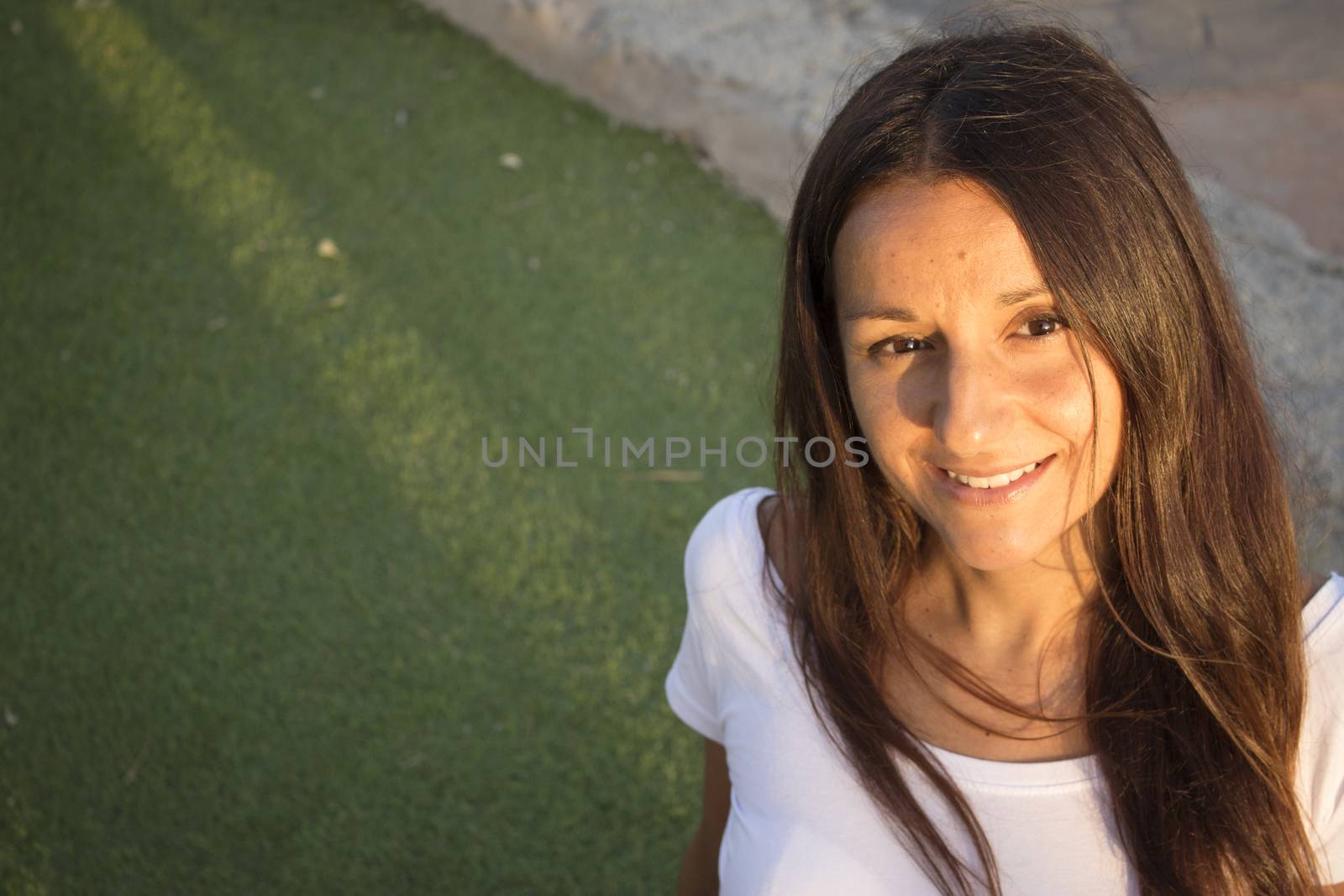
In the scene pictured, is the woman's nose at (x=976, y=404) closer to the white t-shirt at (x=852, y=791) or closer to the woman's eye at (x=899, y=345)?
the woman's eye at (x=899, y=345)

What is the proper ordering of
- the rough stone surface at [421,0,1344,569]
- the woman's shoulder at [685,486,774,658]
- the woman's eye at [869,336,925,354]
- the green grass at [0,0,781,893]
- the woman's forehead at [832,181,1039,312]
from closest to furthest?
the woman's forehead at [832,181,1039,312] < the woman's eye at [869,336,925,354] < the woman's shoulder at [685,486,774,658] < the green grass at [0,0,781,893] < the rough stone surface at [421,0,1344,569]

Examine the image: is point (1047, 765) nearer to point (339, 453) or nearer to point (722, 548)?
point (722, 548)

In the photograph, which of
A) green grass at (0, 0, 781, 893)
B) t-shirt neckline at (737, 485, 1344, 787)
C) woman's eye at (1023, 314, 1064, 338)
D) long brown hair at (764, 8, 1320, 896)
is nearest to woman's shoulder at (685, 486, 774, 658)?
long brown hair at (764, 8, 1320, 896)

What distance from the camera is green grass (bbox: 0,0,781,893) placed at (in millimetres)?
2596

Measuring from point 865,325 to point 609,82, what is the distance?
11.9 ft

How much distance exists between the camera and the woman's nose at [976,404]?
51.6 inches

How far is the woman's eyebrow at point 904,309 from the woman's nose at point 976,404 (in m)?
0.07

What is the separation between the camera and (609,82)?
4715 millimetres

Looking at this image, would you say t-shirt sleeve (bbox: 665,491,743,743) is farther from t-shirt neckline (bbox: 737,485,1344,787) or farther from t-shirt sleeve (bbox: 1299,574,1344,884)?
t-shirt sleeve (bbox: 1299,574,1344,884)

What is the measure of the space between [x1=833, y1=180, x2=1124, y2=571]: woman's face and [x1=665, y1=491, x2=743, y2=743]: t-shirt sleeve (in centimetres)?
34

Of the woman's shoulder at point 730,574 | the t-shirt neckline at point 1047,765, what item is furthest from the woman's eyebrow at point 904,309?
the t-shirt neckline at point 1047,765

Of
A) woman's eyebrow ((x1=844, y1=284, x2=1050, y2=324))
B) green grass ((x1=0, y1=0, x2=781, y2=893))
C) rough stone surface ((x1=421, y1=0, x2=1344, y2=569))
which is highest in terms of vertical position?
woman's eyebrow ((x1=844, y1=284, x2=1050, y2=324))

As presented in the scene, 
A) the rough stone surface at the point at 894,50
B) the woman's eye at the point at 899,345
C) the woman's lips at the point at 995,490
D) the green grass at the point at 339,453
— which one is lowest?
the green grass at the point at 339,453

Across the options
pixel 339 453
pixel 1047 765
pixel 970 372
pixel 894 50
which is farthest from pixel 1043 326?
pixel 894 50
